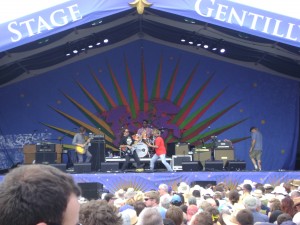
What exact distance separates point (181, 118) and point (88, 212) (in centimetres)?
1780

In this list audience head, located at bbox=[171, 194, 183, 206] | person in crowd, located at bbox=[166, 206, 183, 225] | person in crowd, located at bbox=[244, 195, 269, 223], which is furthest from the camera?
audience head, located at bbox=[171, 194, 183, 206]

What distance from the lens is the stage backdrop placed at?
21.4 metres

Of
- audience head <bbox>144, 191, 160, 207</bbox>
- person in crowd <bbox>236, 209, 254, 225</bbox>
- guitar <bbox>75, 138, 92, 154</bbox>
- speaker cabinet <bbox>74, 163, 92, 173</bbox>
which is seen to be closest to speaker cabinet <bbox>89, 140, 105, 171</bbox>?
guitar <bbox>75, 138, 92, 154</bbox>

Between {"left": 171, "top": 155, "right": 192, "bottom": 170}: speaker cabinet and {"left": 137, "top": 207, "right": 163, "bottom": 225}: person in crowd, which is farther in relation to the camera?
{"left": 171, "top": 155, "right": 192, "bottom": 170}: speaker cabinet

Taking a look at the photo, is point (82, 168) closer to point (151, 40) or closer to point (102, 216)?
point (151, 40)

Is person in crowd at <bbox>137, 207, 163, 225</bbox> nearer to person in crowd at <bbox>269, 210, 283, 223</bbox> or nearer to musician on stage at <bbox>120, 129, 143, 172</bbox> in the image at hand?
person in crowd at <bbox>269, 210, 283, 223</bbox>

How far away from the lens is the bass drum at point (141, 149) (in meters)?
19.1

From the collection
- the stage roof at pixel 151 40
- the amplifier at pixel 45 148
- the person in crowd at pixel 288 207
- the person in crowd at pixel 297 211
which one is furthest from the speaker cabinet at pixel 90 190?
the amplifier at pixel 45 148

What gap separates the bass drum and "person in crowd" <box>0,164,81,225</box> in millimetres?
17417

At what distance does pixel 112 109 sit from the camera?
21625mm

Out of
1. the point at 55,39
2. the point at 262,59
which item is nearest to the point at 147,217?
A: the point at 55,39

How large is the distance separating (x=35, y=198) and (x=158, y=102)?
2012 cm

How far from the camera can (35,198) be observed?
60.7 inches

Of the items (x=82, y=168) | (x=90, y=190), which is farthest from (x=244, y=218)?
(x=82, y=168)
